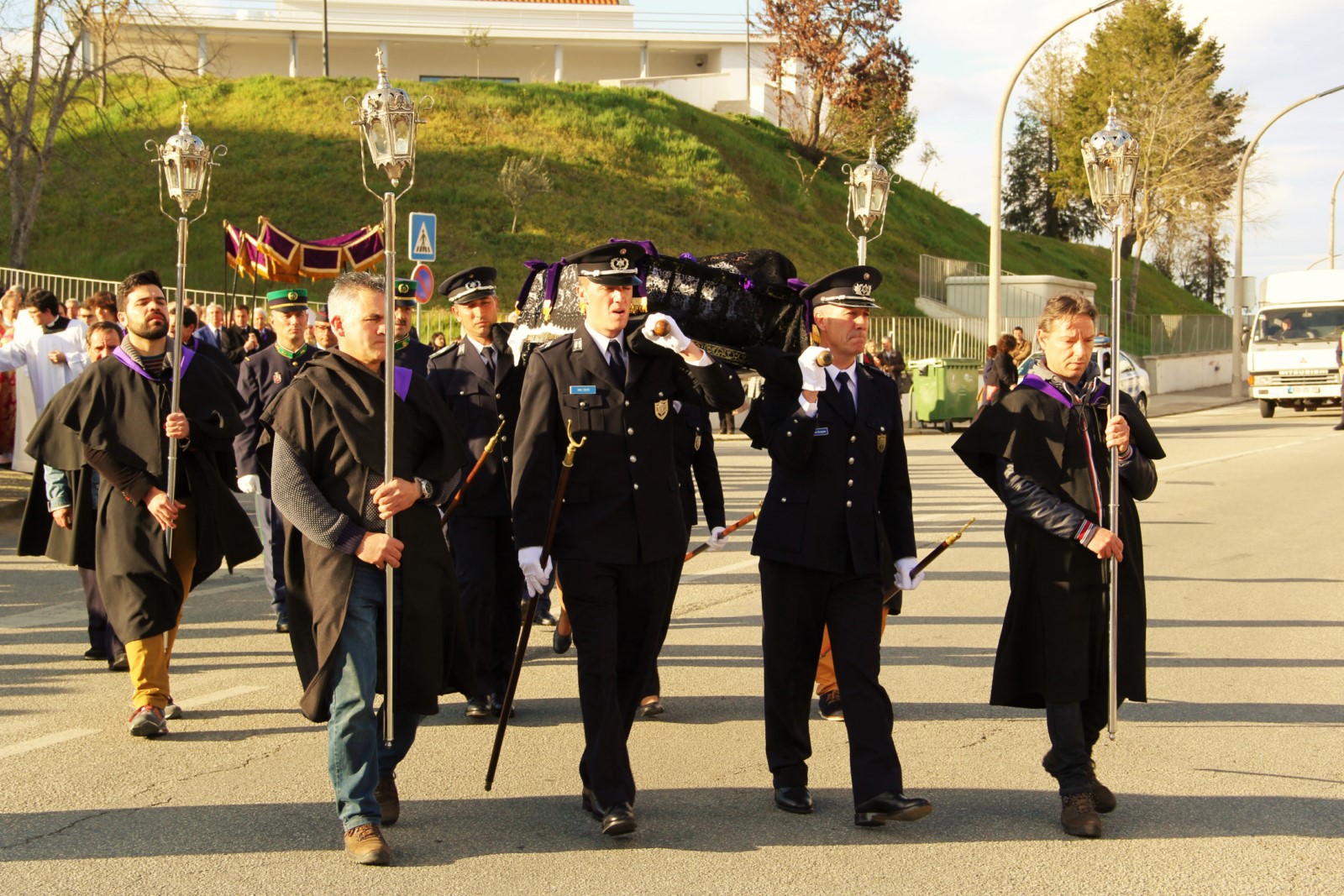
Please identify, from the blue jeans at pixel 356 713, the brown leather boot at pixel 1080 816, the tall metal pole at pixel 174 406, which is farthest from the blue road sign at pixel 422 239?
the brown leather boot at pixel 1080 816

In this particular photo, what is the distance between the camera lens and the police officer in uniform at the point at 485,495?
22.3 feet

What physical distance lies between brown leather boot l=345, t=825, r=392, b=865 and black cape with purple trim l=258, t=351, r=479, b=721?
0.40 meters

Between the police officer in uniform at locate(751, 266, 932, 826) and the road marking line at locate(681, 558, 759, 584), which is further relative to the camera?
the road marking line at locate(681, 558, 759, 584)

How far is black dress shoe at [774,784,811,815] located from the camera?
17.5ft

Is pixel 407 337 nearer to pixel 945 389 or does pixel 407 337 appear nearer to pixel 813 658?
pixel 813 658

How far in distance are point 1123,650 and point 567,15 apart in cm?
5910

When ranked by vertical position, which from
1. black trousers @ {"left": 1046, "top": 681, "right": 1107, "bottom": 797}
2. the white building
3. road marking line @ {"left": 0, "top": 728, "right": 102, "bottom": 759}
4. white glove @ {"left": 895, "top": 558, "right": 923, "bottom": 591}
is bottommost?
road marking line @ {"left": 0, "top": 728, "right": 102, "bottom": 759}

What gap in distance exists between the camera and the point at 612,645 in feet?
16.9

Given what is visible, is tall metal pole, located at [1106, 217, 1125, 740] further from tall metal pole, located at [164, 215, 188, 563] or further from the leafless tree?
the leafless tree

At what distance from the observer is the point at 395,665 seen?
5.00m

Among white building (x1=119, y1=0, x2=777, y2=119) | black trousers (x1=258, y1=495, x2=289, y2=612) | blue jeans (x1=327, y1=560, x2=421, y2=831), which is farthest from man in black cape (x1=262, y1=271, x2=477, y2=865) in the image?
white building (x1=119, y1=0, x2=777, y2=119)

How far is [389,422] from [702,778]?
2.05m

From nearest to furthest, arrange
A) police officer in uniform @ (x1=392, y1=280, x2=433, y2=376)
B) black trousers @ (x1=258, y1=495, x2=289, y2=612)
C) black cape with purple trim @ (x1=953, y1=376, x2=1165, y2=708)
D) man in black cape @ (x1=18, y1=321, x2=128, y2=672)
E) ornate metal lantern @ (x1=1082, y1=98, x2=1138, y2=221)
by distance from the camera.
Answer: black cape with purple trim @ (x1=953, y1=376, x2=1165, y2=708), ornate metal lantern @ (x1=1082, y1=98, x2=1138, y2=221), man in black cape @ (x1=18, y1=321, x2=128, y2=672), police officer in uniform @ (x1=392, y1=280, x2=433, y2=376), black trousers @ (x1=258, y1=495, x2=289, y2=612)

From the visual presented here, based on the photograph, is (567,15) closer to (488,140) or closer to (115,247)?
(488,140)
